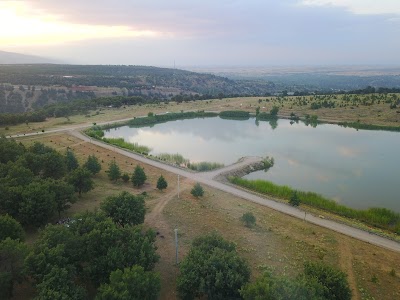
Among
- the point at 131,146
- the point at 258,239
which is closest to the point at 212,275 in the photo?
the point at 258,239

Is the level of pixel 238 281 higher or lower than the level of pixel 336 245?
higher

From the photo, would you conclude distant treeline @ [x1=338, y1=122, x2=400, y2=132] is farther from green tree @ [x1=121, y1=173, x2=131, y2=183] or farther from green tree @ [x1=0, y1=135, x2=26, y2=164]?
green tree @ [x1=0, y1=135, x2=26, y2=164]

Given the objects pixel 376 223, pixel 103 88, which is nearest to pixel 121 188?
pixel 376 223

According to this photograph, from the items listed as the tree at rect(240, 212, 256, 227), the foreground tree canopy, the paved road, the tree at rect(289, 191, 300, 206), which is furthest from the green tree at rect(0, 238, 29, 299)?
the tree at rect(289, 191, 300, 206)

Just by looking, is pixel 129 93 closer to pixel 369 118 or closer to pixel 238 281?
pixel 369 118

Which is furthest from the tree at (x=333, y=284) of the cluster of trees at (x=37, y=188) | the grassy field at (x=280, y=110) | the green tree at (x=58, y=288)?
the grassy field at (x=280, y=110)

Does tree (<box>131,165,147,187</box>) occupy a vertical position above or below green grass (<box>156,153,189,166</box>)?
above
